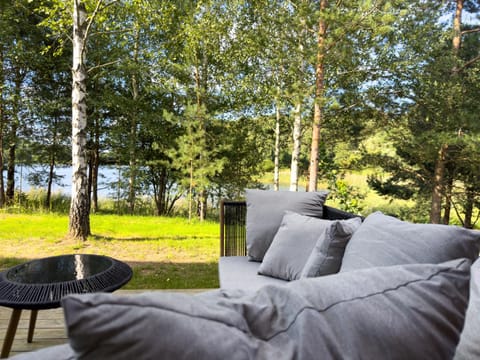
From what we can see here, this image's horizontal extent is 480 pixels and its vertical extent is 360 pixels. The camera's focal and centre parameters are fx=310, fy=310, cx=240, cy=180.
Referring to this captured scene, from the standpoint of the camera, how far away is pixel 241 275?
70.6 inches

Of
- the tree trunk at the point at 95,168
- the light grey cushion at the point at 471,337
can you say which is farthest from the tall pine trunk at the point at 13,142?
the light grey cushion at the point at 471,337

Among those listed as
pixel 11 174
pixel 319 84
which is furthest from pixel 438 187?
pixel 11 174

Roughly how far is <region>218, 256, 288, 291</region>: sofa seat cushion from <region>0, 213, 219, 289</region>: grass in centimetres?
71

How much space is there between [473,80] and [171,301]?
6.68 metres

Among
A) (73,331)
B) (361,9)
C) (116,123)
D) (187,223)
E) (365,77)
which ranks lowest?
(187,223)

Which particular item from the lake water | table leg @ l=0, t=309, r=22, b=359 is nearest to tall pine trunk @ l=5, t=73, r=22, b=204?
the lake water

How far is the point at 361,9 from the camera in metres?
3.96

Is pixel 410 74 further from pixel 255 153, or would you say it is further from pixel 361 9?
pixel 255 153

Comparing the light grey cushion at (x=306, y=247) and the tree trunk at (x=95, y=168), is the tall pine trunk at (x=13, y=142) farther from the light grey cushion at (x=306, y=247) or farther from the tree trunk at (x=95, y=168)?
the light grey cushion at (x=306, y=247)

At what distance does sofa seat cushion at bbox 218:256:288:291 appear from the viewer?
65.2 inches

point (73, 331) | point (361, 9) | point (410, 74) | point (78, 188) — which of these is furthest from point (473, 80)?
point (73, 331)

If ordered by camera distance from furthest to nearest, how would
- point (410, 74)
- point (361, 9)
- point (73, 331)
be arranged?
point (410, 74) < point (361, 9) < point (73, 331)

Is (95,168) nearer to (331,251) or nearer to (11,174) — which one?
(11,174)

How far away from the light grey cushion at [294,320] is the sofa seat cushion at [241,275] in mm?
1112
